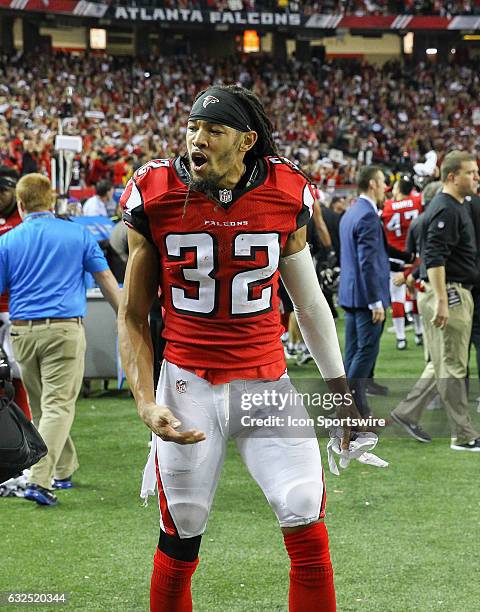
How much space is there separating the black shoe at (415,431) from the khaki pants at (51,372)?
2596 millimetres

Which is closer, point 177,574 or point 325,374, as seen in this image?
point 177,574

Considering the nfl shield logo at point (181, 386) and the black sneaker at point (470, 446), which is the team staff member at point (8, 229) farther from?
the nfl shield logo at point (181, 386)

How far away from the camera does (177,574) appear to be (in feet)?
11.1

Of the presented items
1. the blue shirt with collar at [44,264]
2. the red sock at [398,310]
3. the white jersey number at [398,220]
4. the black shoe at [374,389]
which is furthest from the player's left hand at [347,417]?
the red sock at [398,310]

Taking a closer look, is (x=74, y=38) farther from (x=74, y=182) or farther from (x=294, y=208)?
(x=294, y=208)

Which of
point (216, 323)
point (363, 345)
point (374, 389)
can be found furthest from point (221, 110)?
point (374, 389)

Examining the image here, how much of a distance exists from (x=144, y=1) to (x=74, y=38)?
373 cm

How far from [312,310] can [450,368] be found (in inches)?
154

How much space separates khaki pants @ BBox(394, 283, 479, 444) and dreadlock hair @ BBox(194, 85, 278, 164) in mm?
3919

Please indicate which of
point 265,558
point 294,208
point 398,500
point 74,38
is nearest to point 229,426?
point 294,208

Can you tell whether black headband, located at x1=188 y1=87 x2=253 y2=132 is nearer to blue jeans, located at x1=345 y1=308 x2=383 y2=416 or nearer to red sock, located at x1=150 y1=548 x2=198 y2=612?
red sock, located at x1=150 y1=548 x2=198 y2=612

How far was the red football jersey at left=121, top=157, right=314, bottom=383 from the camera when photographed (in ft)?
10.8

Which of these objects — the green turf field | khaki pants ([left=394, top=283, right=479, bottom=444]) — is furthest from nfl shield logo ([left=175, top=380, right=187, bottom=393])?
khaki pants ([left=394, top=283, right=479, bottom=444])

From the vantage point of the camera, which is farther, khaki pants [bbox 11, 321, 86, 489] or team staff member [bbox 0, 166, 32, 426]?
team staff member [bbox 0, 166, 32, 426]
